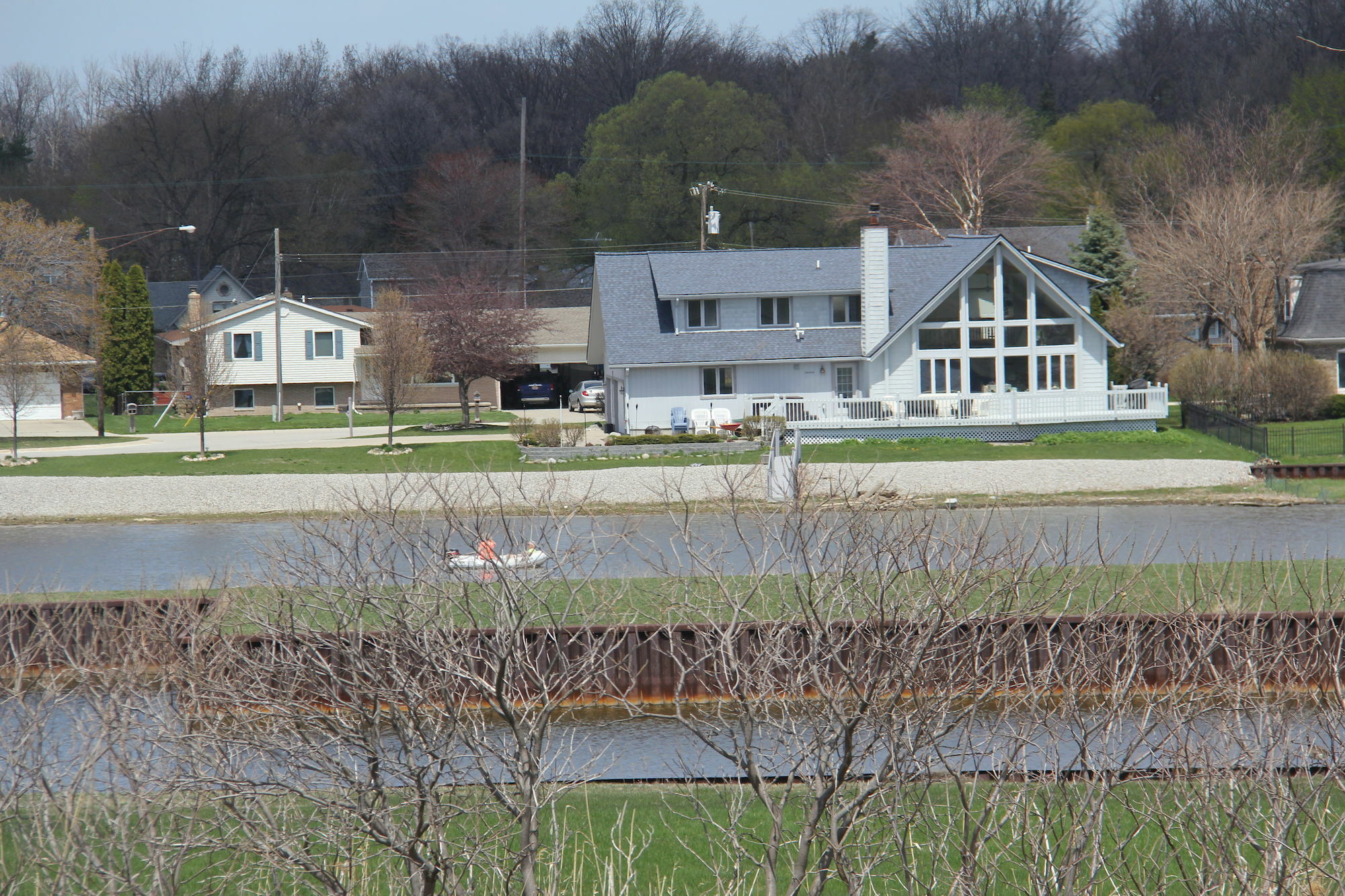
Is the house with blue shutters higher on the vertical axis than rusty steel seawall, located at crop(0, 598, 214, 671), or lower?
higher

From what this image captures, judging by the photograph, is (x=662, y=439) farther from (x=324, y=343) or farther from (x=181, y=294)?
(x=181, y=294)

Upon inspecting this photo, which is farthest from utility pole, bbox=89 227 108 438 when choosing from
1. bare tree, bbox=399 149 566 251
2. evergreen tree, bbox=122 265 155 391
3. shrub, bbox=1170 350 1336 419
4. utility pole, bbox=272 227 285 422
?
shrub, bbox=1170 350 1336 419

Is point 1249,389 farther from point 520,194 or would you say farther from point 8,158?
point 8,158

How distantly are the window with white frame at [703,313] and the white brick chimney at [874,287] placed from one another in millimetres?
5074

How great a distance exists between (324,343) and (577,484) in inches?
1305

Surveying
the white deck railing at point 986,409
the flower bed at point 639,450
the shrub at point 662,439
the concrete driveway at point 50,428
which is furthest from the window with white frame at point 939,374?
the concrete driveway at point 50,428

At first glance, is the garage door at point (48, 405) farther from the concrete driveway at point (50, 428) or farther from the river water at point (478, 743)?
the river water at point (478, 743)

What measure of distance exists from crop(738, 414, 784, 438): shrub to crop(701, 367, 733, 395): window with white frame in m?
3.55

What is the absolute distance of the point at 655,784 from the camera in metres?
12.5

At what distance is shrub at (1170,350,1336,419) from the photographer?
4300 cm

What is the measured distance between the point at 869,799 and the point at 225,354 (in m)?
56.8

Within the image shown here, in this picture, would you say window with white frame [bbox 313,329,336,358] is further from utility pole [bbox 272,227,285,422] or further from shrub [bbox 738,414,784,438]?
shrub [bbox 738,414,784,438]

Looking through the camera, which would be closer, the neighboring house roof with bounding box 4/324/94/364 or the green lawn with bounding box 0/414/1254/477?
the green lawn with bounding box 0/414/1254/477

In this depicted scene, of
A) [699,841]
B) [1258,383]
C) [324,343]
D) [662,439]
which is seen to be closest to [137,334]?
[324,343]
